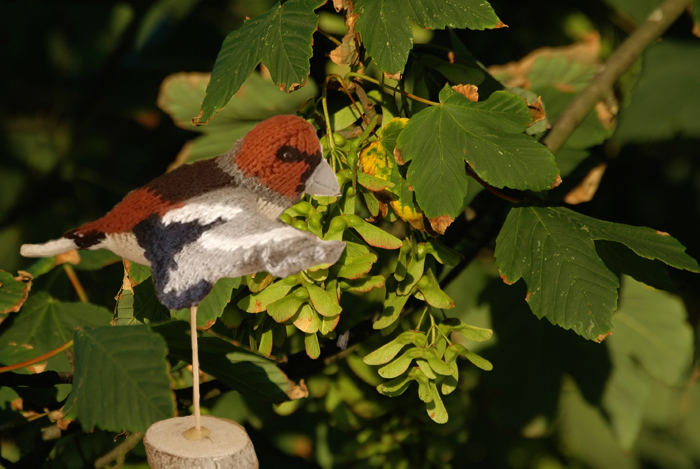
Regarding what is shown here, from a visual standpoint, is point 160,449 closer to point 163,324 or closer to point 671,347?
point 163,324

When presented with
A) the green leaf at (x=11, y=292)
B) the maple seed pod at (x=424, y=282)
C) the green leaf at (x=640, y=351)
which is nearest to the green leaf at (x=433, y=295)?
the maple seed pod at (x=424, y=282)

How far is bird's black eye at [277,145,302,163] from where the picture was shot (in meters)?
0.36

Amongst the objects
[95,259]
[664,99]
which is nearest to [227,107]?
[95,259]

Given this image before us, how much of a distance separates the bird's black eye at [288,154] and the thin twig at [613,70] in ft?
1.05

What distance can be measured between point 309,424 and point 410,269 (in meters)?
Answer: 0.38

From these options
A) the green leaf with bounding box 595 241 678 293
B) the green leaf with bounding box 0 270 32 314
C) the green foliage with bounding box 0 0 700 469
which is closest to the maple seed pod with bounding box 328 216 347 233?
the green foliage with bounding box 0 0 700 469

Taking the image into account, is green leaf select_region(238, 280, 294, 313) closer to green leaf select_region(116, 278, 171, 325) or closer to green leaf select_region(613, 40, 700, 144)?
green leaf select_region(116, 278, 171, 325)

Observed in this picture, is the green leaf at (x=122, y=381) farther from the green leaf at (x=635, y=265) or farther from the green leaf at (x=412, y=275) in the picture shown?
the green leaf at (x=635, y=265)

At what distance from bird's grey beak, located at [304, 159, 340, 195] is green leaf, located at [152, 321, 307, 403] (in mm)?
124

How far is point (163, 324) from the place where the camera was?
15.8 inches

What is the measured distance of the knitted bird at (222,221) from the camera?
1.08ft

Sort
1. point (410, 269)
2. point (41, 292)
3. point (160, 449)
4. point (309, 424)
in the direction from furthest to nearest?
1. point (309, 424)
2. point (41, 292)
3. point (410, 269)
4. point (160, 449)

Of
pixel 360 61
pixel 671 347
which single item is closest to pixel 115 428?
pixel 360 61

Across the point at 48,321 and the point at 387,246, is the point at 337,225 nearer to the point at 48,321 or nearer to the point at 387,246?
the point at 387,246
